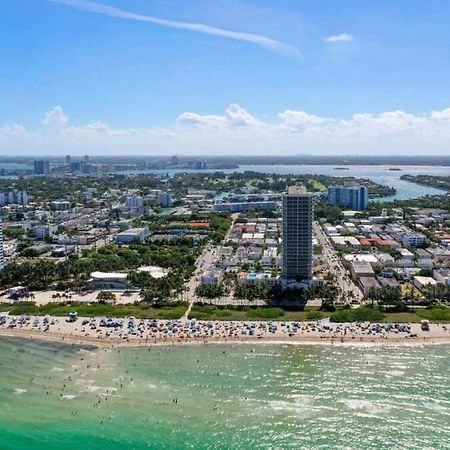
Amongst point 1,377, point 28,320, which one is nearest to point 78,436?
point 1,377

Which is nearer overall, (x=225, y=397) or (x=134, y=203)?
(x=225, y=397)

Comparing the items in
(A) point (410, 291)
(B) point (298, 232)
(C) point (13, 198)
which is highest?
(B) point (298, 232)

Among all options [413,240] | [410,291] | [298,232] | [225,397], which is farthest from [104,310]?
[413,240]

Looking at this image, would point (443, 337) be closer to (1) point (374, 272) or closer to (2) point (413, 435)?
(2) point (413, 435)

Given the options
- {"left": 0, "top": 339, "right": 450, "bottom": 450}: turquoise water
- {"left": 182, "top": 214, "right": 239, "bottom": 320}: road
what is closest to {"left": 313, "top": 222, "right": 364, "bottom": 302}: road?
{"left": 0, "top": 339, "right": 450, "bottom": 450}: turquoise water

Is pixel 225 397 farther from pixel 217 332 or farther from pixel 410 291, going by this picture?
pixel 410 291

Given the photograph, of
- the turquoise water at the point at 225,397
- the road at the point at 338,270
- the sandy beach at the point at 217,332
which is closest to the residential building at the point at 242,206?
the road at the point at 338,270

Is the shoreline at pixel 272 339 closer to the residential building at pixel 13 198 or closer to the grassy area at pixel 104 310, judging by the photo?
the grassy area at pixel 104 310
